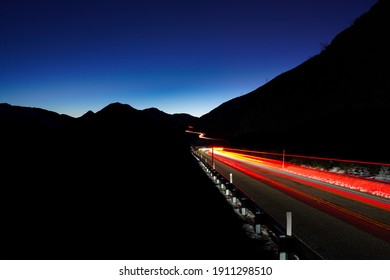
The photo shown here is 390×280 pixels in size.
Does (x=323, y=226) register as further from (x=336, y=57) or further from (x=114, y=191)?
(x=336, y=57)

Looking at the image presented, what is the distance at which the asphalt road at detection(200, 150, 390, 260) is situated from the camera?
6.42m

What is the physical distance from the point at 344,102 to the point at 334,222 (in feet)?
106

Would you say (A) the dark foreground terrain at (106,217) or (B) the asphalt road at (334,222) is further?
(A) the dark foreground terrain at (106,217)

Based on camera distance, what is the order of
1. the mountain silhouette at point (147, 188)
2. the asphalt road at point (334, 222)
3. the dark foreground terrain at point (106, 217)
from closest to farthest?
the asphalt road at point (334, 222), the dark foreground terrain at point (106, 217), the mountain silhouette at point (147, 188)

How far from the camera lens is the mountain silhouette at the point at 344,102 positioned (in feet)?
90.4

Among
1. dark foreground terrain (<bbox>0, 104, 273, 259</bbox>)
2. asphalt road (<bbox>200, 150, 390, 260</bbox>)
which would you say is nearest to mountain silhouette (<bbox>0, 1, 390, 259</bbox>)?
dark foreground terrain (<bbox>0, 104, 273, 259</bbox>)

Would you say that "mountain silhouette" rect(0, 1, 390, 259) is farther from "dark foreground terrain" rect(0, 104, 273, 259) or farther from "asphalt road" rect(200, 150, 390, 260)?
"asphalt road" rect(200, 150, 390, 260)

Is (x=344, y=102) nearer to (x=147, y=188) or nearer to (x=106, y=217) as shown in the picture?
(x=147, y=188)

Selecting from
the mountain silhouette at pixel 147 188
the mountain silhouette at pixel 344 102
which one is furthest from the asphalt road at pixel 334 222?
the mountain silhouette at pixel 344 102

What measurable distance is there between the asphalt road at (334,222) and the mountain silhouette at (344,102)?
12.3 meters

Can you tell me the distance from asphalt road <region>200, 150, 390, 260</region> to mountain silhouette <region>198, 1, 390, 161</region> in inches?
486

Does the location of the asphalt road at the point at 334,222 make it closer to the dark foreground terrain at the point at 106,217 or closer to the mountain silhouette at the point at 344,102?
the dark foreground terrain at the point at 106,217
